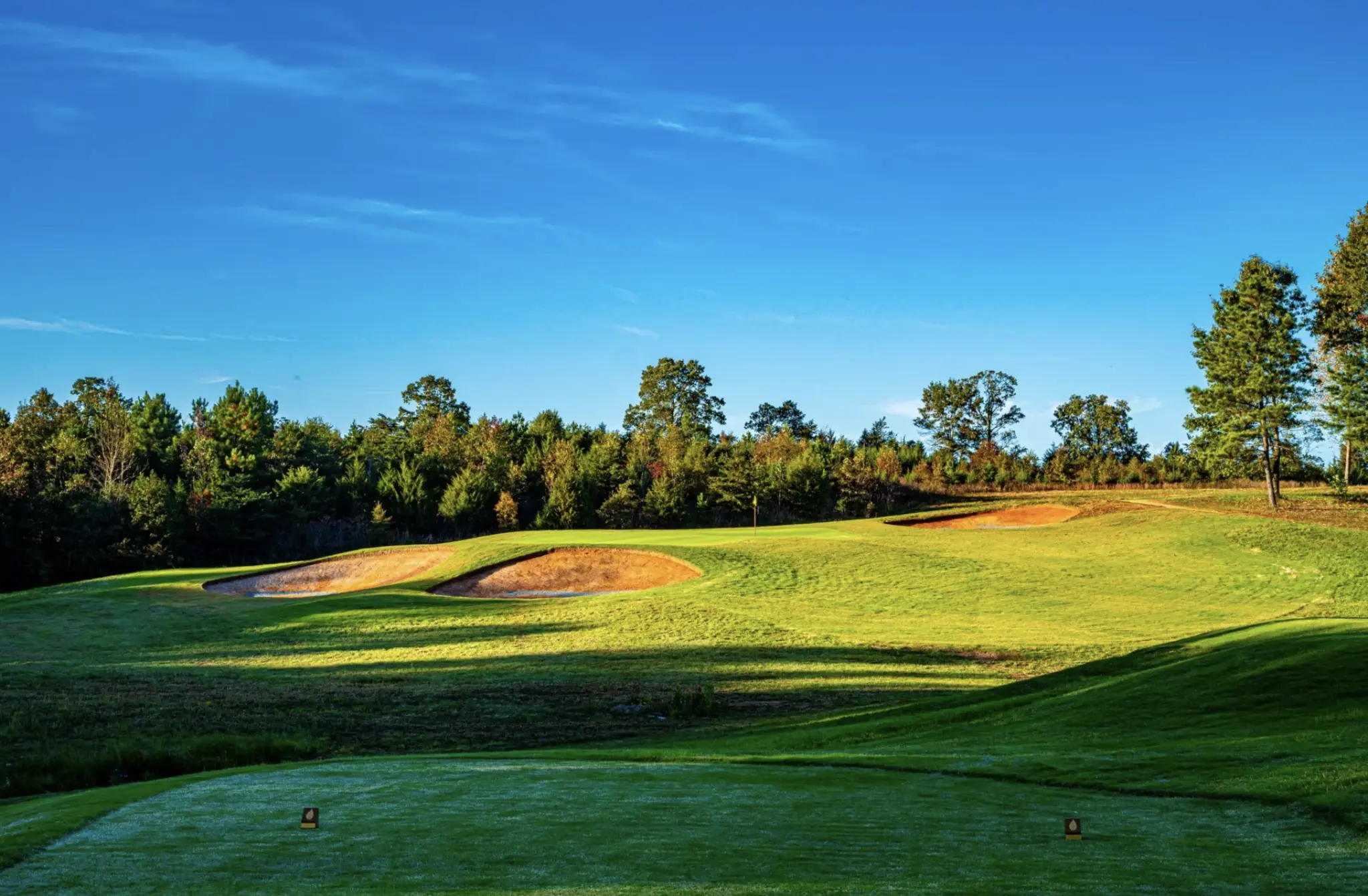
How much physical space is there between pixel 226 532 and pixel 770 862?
58682 mm

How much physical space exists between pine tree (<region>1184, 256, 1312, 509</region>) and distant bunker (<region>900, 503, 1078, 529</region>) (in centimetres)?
808

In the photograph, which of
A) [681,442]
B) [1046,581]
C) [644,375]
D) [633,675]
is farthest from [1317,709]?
[644,375]

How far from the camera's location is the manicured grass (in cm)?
1712

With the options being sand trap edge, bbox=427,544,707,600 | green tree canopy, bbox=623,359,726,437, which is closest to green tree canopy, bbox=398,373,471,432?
green tree canopy, bbox=623,359,726,437

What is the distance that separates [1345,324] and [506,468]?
51270mm

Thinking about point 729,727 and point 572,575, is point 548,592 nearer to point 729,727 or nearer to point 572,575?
point 572,575

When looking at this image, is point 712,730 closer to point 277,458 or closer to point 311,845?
point 311,845

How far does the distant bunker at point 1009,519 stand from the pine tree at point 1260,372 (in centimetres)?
808

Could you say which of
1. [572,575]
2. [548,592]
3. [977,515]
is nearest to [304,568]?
[548,592]

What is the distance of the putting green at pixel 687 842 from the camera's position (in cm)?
542

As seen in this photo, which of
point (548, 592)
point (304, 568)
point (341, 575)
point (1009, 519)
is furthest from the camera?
point (1009, 519)

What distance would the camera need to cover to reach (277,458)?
66.1m

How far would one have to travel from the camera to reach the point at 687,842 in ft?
21.0

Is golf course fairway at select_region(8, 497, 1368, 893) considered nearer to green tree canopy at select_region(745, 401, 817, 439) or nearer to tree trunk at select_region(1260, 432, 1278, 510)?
tree trunk at select_region(1260, 432, 1278, 510)
